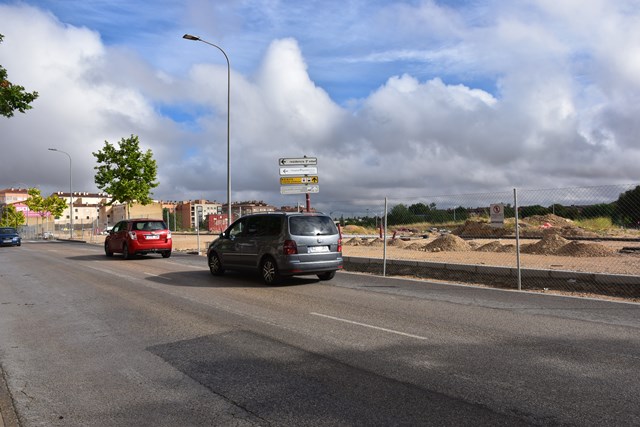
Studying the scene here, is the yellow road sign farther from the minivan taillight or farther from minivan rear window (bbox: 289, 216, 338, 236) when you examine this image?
the minivan taillight

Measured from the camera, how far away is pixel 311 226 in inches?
479

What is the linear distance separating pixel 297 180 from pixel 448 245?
8.08 m

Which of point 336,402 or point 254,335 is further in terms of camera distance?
point 254,335

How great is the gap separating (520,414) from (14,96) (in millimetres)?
19839

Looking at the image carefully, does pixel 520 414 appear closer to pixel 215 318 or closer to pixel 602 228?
pixel 215 318

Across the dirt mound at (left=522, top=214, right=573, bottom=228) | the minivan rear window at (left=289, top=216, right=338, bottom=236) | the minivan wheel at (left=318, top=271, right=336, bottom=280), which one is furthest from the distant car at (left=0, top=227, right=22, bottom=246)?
the dirt mound at (left=522, top=214, right=573, bottom=228)

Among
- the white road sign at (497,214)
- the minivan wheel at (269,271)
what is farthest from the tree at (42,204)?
the white road sign at (497,214)

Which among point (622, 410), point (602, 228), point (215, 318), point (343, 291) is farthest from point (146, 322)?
point (602, 228)

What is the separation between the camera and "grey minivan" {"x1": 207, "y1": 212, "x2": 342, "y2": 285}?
11766mm

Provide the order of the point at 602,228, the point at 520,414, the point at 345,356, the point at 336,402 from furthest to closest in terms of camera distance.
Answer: the point at 602,228 → the point at 345,356 → the point at 336,402 → the point at 520,414

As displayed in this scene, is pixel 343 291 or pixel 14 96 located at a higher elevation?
pixel 14 96

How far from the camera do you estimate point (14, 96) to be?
18.2 m

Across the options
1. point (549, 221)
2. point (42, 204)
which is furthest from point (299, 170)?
point (42, 204)

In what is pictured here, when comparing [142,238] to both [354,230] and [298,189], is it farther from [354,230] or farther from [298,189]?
[354,230]
